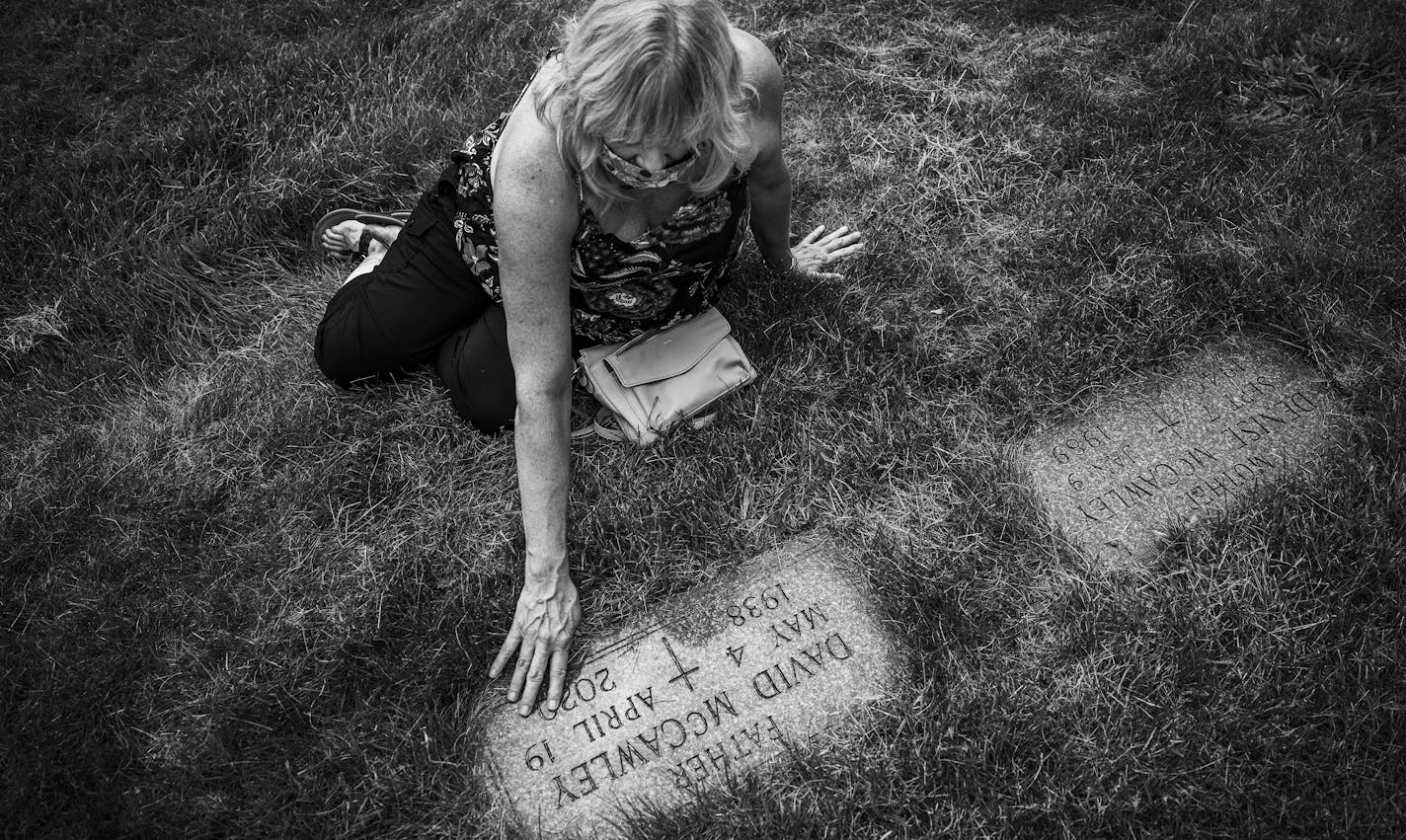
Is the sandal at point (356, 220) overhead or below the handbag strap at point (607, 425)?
overhead

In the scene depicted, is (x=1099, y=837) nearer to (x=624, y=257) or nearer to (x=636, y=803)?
(x=636, y=803)

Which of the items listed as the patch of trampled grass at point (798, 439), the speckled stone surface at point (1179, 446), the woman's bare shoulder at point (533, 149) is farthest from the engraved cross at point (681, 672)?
the woman's bare shoulder at point (533, 149)

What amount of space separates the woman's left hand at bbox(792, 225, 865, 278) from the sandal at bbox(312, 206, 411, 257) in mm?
1521

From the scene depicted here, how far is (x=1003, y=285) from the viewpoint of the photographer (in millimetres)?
3062

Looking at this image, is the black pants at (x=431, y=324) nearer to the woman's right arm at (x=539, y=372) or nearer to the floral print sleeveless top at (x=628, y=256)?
the floral print sleeveless top at (x=628, y=256)

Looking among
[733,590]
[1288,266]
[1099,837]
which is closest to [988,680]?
[1099,837]

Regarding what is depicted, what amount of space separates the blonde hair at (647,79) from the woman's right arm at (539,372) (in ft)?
0.50

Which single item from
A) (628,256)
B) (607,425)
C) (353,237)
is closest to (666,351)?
(607,425)

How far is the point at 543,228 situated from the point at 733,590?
1.15 meters

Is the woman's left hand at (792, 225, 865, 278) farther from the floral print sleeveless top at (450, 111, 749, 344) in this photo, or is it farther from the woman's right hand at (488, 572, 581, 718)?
the woman's right hand at (488, 572, 581, 718)

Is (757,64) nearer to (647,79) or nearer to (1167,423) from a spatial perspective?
(647,79)

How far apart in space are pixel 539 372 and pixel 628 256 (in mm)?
402

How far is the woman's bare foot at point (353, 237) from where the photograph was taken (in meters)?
3.25

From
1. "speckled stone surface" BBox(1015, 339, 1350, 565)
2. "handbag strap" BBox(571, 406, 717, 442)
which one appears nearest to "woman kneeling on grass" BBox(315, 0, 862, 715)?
"handbag strap" BBox(571, 406, 717, 442)
